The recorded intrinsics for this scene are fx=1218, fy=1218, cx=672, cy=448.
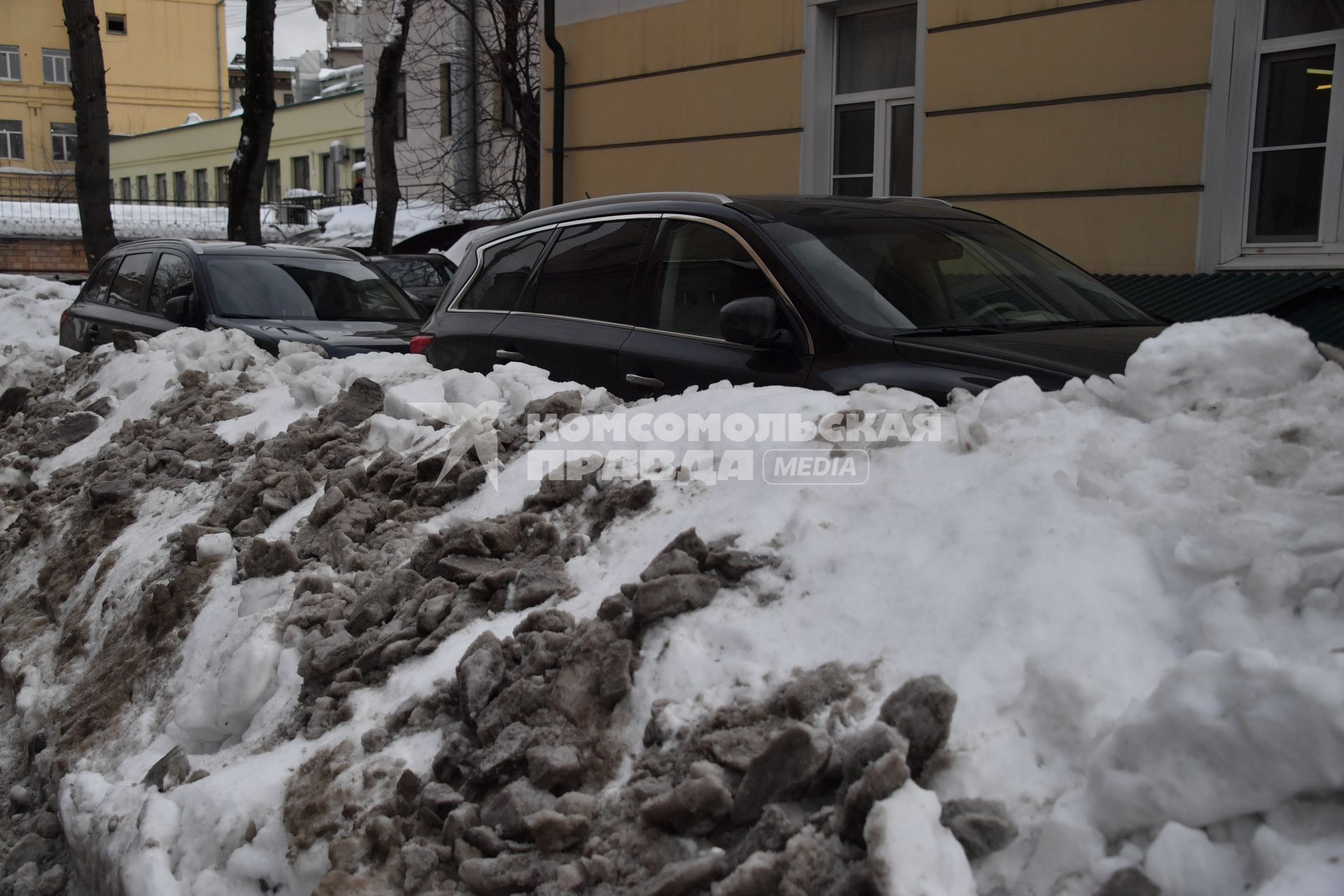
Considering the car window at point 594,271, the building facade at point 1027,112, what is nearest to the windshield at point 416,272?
the building facade at point 1027,112

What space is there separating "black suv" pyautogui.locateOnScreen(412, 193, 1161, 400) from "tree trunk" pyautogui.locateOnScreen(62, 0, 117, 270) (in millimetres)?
11231

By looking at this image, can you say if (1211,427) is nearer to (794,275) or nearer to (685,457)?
(685,457)

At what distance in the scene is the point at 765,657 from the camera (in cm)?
278

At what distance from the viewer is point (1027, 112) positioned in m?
9.22

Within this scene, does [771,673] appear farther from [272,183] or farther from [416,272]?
[272,183]

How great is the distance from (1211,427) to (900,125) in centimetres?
788

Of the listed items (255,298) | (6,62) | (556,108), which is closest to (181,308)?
(255,298)

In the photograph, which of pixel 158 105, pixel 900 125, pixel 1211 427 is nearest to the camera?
pixel 1211 427

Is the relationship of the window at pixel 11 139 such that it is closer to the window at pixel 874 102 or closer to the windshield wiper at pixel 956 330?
the window at pixel 874 102

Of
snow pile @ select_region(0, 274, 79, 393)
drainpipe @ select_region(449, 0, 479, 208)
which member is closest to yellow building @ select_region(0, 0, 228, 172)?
drainpipe @ select_region(449, 0, 479, 208)

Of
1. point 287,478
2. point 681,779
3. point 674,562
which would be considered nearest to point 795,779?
point 681,779

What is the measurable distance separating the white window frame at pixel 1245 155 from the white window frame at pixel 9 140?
52.2 meters

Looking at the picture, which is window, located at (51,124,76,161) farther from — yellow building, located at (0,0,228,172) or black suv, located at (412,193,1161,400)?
black suv, located at (412,193,1161,400)

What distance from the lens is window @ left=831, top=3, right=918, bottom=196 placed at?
33.7ft
